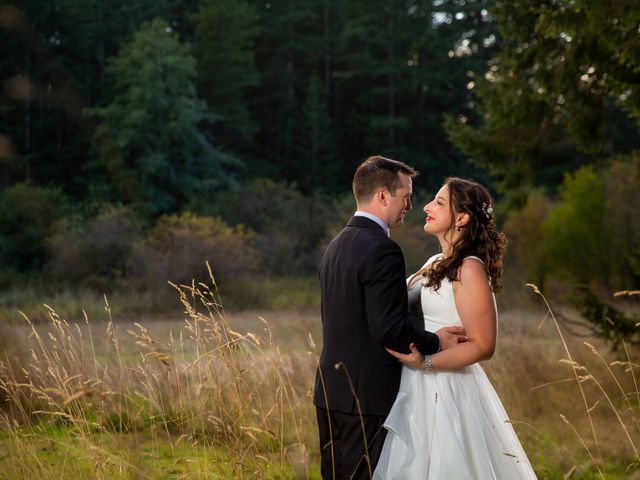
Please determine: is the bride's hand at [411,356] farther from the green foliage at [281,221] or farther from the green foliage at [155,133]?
the green foliage at [155,133]

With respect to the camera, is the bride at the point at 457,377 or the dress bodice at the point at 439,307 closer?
the bride at the point at 457,377

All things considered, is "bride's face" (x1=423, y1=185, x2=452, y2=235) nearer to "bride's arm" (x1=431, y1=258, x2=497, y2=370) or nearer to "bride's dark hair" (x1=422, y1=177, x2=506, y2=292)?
"bride's dark hair" (x1=422, y1=177, x2=506, y2=292)

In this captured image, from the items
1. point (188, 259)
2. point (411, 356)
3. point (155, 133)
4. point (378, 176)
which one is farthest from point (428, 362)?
point (155, 133)

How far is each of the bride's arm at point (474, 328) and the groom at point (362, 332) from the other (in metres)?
0.06

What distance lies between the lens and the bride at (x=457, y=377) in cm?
409

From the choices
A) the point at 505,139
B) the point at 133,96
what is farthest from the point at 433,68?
A: the point at 505,139

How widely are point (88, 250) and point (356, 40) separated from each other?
75.8 feet

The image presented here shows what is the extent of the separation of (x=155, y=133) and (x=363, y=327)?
98.0 feet

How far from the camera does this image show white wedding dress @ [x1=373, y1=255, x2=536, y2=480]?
409cm

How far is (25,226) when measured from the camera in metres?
27.7

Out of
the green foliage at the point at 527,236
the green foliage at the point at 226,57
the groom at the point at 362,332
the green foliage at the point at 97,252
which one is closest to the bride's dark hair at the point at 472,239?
the groom at the point at 362,332

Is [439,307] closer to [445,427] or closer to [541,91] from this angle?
[445,427]

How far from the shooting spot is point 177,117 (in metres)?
32.5

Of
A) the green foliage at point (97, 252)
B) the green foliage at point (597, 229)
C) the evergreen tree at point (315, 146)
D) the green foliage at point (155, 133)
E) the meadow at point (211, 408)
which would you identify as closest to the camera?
the meadow at point (211, 408)
